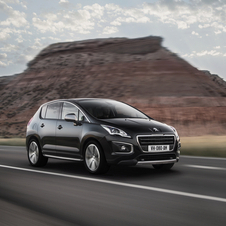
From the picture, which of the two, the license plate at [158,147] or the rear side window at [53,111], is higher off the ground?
the rear side window at [53,111]

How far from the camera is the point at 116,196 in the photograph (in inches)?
235

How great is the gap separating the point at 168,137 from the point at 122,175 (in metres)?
1.27

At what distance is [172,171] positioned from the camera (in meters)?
8.60

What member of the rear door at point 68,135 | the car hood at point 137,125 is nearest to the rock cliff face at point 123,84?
the rear door at point 68,135

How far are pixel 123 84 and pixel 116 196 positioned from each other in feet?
158

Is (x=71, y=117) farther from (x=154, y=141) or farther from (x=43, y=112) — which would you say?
(x=154, y=141)

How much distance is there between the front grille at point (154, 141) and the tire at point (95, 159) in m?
0.85

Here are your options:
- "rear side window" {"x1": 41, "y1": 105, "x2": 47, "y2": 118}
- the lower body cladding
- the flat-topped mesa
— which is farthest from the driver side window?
the flat-topped mesa

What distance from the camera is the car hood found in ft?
25.3

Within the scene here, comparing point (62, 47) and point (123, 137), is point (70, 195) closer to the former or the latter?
point (123, 137)

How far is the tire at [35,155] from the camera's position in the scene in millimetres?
9820

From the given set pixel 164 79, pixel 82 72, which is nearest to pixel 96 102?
pixel 164 79

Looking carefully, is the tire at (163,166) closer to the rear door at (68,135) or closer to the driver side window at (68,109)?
the rear door at (68,135)

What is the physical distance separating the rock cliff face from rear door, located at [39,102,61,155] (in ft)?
115
